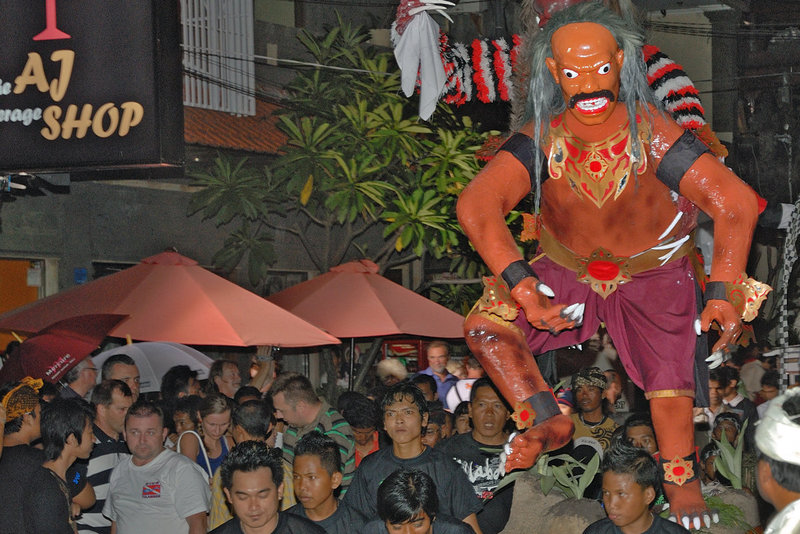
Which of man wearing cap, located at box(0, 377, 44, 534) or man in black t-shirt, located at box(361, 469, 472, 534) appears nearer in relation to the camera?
man in black t-shirt, located at box(361, 469, 472, 534)

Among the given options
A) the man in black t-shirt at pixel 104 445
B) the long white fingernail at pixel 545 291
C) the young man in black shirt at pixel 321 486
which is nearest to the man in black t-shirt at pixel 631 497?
the long white fingernail at pixel 545 291

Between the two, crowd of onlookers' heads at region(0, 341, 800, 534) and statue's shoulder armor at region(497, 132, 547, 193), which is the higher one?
statue's shoulder armor at region(497, 132, 547, 193)

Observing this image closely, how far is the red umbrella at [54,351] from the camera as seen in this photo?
7426mm

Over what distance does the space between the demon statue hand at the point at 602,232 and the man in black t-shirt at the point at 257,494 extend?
107 centimetres

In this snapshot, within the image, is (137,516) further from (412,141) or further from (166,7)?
(412,141)

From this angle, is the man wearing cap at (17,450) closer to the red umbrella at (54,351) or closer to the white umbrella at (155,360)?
the red umbrella at (54,351)

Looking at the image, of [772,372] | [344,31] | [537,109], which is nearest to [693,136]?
[537,109]

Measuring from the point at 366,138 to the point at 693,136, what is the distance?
20.2 ft

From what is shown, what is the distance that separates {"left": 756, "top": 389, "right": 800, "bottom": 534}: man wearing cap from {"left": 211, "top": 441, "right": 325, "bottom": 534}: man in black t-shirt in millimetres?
2227

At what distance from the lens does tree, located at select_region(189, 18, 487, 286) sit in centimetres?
963

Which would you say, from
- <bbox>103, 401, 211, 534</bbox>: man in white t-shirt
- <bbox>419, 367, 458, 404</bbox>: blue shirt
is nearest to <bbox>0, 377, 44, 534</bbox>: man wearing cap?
<bbox>103, 401, 211, 534</bbox>: man in white t-shirt

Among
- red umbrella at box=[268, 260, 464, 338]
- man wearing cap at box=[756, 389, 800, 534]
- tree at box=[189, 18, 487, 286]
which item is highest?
tree at box=[189, 18, 487, 286]

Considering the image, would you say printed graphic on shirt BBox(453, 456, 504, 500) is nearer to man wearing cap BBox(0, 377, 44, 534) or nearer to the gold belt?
the gold belt

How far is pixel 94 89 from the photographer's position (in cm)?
559
